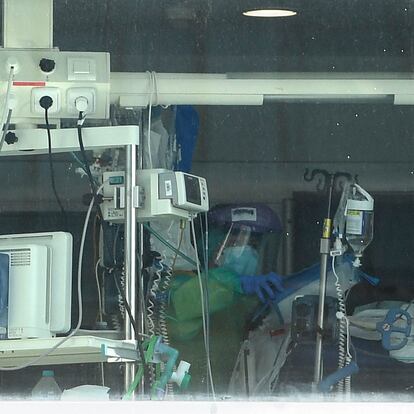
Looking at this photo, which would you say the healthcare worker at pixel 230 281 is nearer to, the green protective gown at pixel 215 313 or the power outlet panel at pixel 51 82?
the green protective gown at pixel 215 313

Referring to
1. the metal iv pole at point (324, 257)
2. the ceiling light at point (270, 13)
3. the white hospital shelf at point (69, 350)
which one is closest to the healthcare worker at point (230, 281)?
the metal iv pole at point (324, 257)

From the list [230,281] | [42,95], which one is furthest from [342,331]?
[42,95]

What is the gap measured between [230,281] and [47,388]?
0.70 m

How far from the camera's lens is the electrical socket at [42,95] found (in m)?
3.60

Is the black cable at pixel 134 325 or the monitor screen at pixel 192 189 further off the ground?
the monitor screen at pixel 192 189

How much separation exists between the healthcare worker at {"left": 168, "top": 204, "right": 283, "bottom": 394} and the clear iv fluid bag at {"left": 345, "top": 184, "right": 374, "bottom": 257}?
0.60 feet

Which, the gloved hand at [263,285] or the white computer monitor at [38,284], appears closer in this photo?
the white computer monitor at [38,284]

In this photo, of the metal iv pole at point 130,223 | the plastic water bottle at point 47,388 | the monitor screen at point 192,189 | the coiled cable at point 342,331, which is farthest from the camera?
the coiled cable at point 342,331

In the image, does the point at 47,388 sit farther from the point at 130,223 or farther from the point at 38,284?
the point at 130,223

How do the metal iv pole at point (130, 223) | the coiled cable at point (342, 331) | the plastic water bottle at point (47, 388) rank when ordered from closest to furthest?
1. the plastic water bottle at point (47, 388)
2. the metal iv pole at point (130, 223)
3. the coiled cable at point (342, 331)

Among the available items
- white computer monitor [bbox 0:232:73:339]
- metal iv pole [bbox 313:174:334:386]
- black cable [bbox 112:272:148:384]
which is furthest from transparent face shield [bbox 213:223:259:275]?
white computer monitor [bbox 0:232:73:339]

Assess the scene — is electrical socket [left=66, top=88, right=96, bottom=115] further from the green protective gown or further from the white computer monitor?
the green protective gown

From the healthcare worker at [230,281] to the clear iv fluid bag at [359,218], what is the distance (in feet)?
0.60

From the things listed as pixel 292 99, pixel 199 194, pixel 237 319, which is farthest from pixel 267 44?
pixel 237 319
